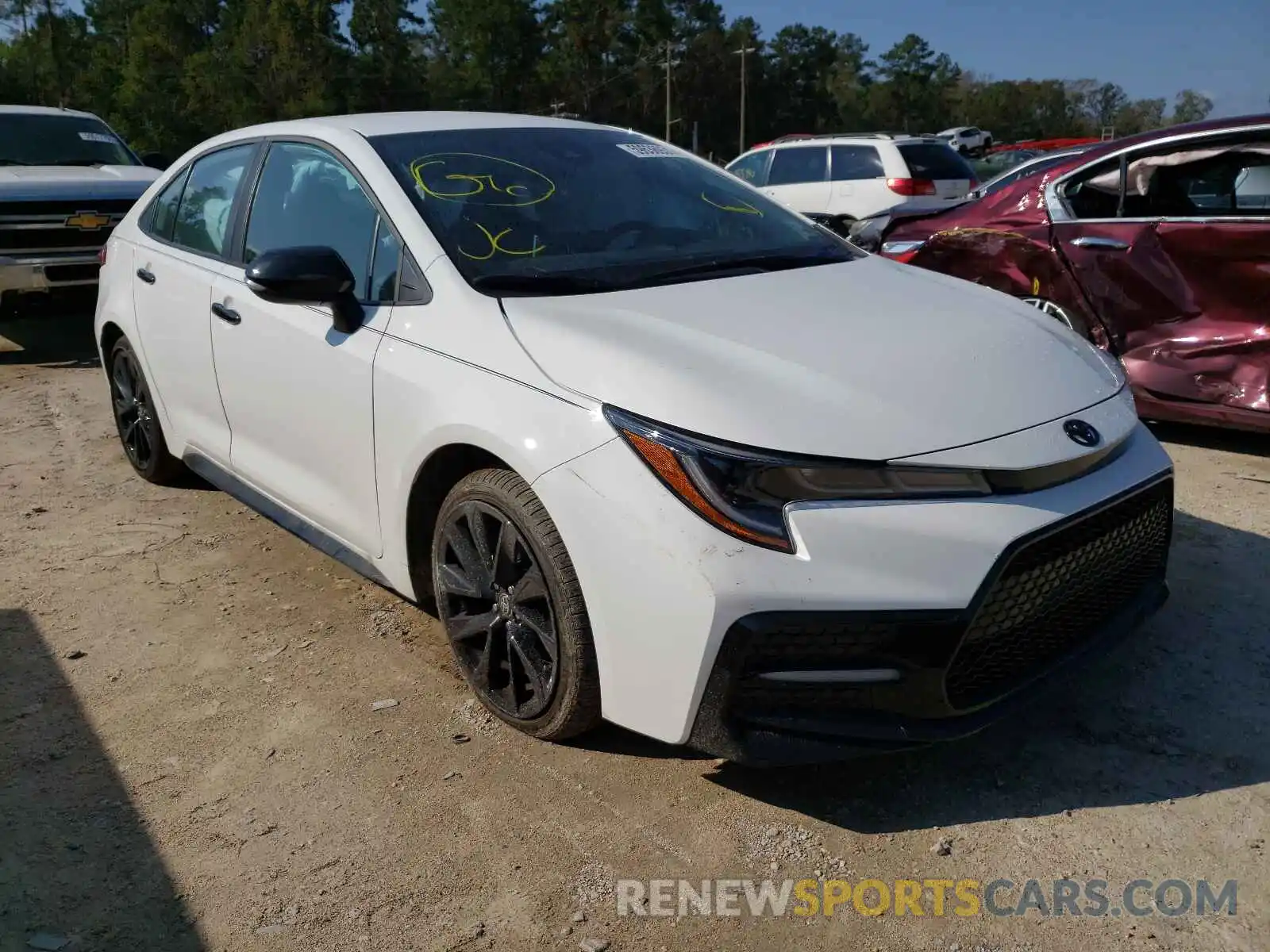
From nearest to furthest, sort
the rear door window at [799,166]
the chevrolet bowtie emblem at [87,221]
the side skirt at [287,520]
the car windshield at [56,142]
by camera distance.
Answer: the side skirt at [287,520]
the chevrolet bowtie emblem at [87,221]
the car windshield at [56,142]
the rear door window at [799,166]

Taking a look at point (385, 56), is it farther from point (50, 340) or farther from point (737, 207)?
point (737, 207)

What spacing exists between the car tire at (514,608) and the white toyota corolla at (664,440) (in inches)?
0.4

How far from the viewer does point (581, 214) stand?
3.34m

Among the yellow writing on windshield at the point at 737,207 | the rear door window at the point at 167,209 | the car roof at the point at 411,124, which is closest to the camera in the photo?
the car roof at the point at 411,124

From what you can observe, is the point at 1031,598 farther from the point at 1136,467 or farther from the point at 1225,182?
the point at 1225,182

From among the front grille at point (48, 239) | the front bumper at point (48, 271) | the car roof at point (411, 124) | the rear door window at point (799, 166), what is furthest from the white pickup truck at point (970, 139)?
the car roof at point (411, 124)

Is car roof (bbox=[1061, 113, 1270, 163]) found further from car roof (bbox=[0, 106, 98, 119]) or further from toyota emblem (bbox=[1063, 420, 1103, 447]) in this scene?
car roof (bbox=[0, 106, 98, 119])

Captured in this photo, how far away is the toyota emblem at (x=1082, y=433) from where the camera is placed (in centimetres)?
254

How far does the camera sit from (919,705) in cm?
236

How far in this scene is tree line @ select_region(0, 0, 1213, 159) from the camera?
4422 cm

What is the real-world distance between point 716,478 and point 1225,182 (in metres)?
4.05

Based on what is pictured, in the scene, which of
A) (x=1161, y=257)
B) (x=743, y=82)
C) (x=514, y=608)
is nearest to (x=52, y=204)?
(x=514, y=608)

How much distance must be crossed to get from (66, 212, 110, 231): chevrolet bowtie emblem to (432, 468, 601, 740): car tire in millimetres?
6735

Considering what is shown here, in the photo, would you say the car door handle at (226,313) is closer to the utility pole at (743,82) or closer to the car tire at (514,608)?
the car tire at (514,608)
